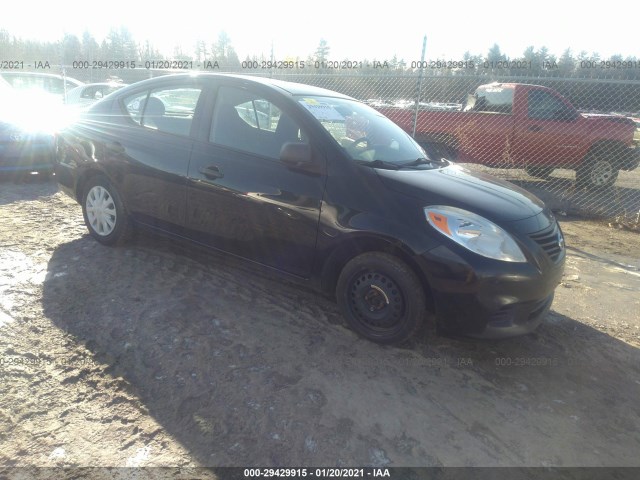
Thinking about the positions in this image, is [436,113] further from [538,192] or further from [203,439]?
[203,439]

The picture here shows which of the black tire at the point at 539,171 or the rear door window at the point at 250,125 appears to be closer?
the rear door window at the point at 250,125

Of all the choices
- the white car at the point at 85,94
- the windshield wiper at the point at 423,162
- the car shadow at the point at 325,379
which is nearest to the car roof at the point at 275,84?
the windshield wiper at the point at 423,162

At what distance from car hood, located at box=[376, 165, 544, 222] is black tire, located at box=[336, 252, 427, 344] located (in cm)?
47

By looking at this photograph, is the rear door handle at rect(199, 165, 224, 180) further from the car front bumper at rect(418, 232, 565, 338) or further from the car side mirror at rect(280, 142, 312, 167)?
the car front bumper at rect(418, 232, 565, 338)

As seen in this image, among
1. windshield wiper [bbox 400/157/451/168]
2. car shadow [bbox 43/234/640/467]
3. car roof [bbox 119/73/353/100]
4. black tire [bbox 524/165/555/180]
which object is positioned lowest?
car shadow [bbox 43/234/640/467]

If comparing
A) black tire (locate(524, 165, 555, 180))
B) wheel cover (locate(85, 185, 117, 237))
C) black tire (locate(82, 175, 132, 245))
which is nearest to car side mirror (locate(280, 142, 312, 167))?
black tire (locate(82, 175, 132, 245))

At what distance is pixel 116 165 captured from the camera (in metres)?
4.13

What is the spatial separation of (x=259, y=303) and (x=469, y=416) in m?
1.73

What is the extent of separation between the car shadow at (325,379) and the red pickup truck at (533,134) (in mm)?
6098

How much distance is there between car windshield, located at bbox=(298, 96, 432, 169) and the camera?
3348 millimetres

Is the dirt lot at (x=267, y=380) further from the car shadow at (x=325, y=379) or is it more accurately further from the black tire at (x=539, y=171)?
the black tire at (x=539, y=171)

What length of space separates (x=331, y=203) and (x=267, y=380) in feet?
3.97

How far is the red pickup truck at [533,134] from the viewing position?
884cm

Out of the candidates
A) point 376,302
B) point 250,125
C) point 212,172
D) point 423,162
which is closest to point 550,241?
point 423,162
